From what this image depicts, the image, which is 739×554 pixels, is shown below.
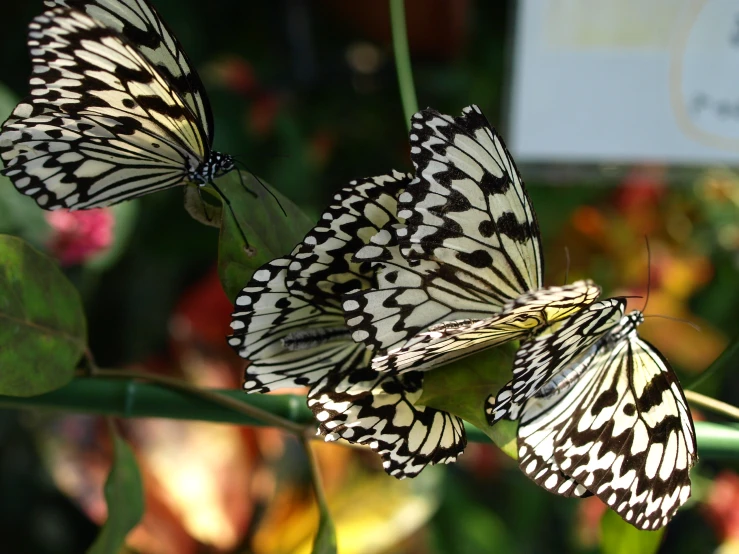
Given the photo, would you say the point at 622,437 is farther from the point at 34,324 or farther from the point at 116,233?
the point at 116,233

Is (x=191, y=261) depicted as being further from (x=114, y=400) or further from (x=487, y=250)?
(x=487, y=250)

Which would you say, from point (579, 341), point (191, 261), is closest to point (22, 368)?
point (579, 341)

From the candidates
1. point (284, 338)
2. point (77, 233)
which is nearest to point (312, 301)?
point (284, 338)

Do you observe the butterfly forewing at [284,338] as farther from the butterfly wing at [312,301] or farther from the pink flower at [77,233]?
the pink flower at [77,233]

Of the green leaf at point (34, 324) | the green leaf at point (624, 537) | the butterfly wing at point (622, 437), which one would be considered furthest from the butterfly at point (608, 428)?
the green leaf at point (34, 324)

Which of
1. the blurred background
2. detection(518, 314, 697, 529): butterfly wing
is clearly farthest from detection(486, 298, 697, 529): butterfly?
the blurred background

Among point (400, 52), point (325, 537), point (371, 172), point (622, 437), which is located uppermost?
point (400, 52)

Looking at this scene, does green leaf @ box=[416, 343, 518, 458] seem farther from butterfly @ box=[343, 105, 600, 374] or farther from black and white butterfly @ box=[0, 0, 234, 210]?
black and white butterfly @ box=[0, 0, 234, 210]
